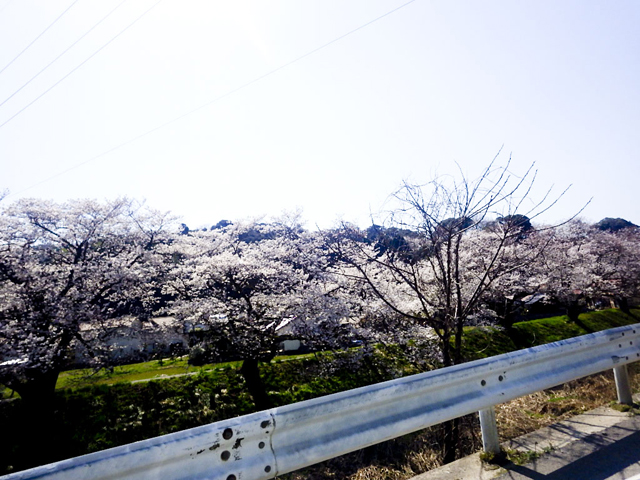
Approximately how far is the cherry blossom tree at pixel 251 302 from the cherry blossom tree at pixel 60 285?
1.52 metres

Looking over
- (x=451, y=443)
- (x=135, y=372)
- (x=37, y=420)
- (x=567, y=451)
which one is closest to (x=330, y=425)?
(x=567, y=451)

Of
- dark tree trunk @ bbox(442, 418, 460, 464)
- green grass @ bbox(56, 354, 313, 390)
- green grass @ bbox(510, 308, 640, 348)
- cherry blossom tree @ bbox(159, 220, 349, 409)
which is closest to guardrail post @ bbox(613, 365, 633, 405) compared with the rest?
dark tree trunk @ bbox(442, 418, 460, 464)

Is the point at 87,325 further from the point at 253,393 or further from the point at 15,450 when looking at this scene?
the point at 253,393

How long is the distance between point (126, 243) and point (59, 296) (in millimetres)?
3264

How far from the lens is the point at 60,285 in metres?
9.57

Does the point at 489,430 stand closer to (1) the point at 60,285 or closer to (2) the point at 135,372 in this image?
(1) the point at 60,285

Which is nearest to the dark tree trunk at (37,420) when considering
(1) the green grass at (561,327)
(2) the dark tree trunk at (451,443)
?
(2) the dark tree trunk at (451,443)

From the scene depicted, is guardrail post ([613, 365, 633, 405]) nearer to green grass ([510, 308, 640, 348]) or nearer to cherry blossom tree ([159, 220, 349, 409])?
cherry blossom tree ([159, 220, 349, 409])

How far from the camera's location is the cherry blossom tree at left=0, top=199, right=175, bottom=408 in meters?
8.48

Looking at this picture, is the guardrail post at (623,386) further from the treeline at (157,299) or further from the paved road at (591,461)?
the treeline at (157,299)

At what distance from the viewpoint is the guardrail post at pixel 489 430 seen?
8.34ft

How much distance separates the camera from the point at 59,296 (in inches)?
370

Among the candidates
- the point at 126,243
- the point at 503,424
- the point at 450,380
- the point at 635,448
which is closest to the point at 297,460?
the point at 450,380

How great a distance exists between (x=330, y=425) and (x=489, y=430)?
130cm
